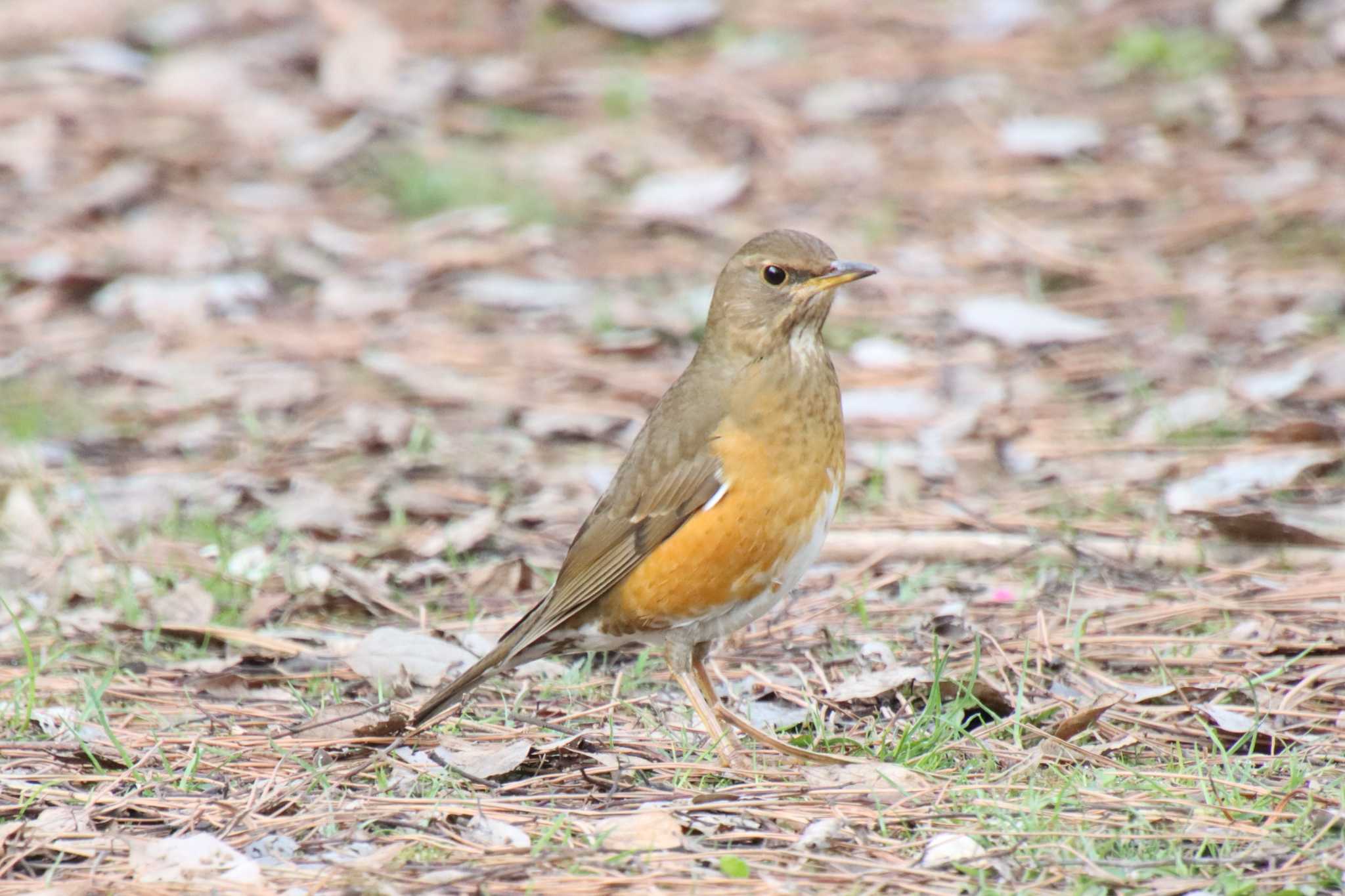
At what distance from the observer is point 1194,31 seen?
32.1ft

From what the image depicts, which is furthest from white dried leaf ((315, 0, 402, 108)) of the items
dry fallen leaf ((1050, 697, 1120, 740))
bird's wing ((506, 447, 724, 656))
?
dry fallen leaf ((1050, 697, 1120, 740))

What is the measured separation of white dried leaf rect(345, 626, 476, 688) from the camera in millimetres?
4605

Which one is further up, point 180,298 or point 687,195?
point 687,195

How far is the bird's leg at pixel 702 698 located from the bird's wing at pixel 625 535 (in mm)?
244

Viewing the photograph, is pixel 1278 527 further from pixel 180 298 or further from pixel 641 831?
pixel 180 298

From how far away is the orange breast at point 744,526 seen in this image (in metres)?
4.22

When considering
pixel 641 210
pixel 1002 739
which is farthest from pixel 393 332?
pixel 1002 739

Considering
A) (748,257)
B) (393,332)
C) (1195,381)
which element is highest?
(748,257)

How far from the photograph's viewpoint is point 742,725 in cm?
399

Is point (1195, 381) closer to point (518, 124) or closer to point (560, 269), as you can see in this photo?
point (560, 269)

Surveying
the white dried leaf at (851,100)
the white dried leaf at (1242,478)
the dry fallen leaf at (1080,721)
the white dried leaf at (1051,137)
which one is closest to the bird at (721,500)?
the dry fallen leaf at (1080,721)

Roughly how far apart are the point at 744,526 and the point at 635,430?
2.55 metres

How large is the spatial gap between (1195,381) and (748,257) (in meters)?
2.92

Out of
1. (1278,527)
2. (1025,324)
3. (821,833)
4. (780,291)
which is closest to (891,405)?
(1025,324)
